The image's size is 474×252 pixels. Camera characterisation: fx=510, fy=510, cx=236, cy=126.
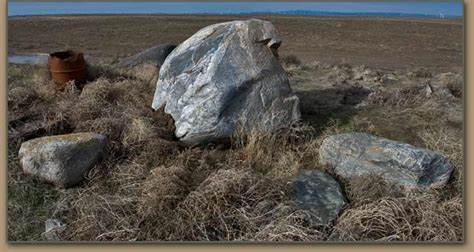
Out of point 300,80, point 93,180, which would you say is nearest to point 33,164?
point 93,180

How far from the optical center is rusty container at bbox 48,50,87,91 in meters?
7.47

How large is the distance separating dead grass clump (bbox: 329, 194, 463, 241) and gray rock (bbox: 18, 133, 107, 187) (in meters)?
2.54

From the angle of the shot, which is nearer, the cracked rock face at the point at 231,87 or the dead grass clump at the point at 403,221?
the dead grass clump at the point at 403,221

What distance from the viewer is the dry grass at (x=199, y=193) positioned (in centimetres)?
429

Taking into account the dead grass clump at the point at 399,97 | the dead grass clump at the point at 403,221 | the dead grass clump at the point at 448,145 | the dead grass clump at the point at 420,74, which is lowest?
the dead grass clump at the point at 403,221

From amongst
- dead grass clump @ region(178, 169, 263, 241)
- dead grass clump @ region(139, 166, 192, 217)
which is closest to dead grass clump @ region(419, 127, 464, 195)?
dead grass clump @ region(178, 169, 263, 241)

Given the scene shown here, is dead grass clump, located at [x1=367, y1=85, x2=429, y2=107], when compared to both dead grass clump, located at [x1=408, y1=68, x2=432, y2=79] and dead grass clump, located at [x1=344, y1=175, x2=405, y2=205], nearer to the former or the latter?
dead grass clump, located at [x1=408, y1=68, x2=432, y2=79]

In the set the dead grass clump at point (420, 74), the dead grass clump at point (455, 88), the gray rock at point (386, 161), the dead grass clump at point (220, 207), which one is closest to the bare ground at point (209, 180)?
the dead grass clump at point (220, 207)

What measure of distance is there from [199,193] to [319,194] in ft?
3.66

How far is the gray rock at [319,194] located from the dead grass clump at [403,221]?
0.12 m

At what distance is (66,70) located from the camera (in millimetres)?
7496

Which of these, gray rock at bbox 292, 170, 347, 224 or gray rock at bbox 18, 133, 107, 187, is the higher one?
gray rock at bbox 18, 133, 107, 187

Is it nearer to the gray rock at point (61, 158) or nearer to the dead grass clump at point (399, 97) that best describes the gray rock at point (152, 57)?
the dead grass clump at point (399, 97)

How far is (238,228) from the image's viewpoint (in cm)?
435
